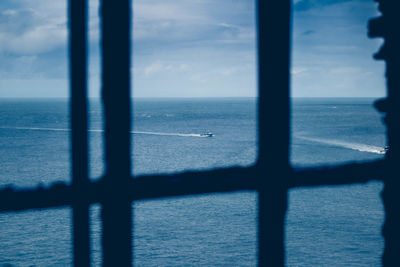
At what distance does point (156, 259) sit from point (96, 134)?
7773cm

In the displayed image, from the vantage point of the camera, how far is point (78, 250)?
1.67 meters

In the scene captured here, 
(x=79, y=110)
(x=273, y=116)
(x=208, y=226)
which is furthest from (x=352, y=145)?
(x=79, y=110)

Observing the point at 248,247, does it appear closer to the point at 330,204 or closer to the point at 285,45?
the point at 330,204

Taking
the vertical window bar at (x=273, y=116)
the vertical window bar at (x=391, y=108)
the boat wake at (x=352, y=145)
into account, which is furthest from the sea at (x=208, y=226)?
the vertical window bar at (x=273, y=116)

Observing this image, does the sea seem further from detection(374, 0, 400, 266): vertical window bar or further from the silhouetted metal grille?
the silhouetted metal grille

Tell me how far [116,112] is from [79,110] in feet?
0.51

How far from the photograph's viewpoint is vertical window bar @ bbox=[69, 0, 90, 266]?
1654 mm

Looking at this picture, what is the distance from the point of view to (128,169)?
173 cm

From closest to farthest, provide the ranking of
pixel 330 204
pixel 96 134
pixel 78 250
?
pixel 78 250, pixel 330 204, pixel 96 134

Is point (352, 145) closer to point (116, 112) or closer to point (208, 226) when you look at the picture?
point (208, 226)

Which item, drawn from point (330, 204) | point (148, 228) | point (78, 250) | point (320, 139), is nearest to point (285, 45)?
point (78, 250)

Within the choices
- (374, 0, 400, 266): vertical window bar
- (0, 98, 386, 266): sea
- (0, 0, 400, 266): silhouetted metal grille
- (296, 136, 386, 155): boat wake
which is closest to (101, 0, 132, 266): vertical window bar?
(0, 0, 400, 266): silhouetted metal grille

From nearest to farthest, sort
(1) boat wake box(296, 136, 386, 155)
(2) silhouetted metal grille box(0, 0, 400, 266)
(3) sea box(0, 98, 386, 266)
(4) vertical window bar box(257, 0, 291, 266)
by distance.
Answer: (2) silhouetted metal grille box(0, 0, 400, 266)
(4) vertical window bar box(257, 0, 291, 266)
(3) sea box(0, 98, 386, 266)
(1) boat wake box(296, 136, 386, 155)

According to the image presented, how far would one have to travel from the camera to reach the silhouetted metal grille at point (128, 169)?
1652mm
